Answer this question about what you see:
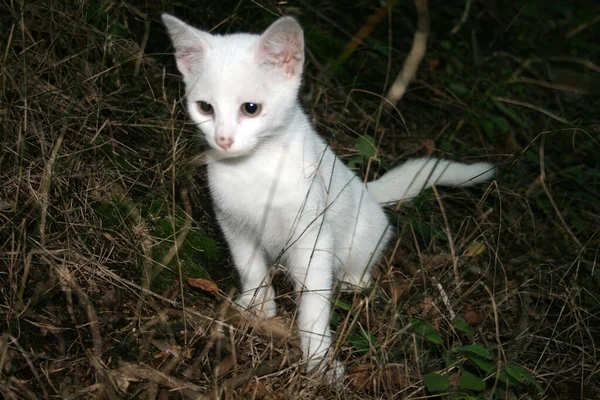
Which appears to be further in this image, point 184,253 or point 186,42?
point 184,253

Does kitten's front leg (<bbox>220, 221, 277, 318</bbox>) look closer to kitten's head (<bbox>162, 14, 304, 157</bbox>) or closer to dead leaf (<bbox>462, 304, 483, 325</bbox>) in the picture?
kitten's head (<bbox>162, 14, 304, 157</bbox>)

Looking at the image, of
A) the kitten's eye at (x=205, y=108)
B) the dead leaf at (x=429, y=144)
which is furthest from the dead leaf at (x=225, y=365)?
the dead leaf at (x=429, y=144)

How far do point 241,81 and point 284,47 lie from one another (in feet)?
0.64

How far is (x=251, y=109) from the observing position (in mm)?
1986

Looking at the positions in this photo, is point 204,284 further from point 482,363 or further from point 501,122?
point 501,122

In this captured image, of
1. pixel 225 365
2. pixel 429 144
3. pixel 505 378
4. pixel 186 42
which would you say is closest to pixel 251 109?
pixel 186 42

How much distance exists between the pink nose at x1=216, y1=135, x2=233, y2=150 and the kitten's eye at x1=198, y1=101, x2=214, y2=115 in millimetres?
198

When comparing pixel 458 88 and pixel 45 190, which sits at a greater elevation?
pixel 45 190

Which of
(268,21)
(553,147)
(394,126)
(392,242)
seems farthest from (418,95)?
(392,242)

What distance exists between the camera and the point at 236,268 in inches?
95.7

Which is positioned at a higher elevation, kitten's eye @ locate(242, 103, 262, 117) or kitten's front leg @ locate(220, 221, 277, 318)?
kitten's eye @ locate(242, 103, 262, 117)

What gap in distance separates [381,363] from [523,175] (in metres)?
1.91

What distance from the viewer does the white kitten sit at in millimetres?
1951

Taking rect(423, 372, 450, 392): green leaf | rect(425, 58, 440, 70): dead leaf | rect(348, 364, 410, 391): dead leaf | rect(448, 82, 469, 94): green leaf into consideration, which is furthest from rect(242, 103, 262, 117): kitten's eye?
rect(425, 58, 440, 70): dead leaf
